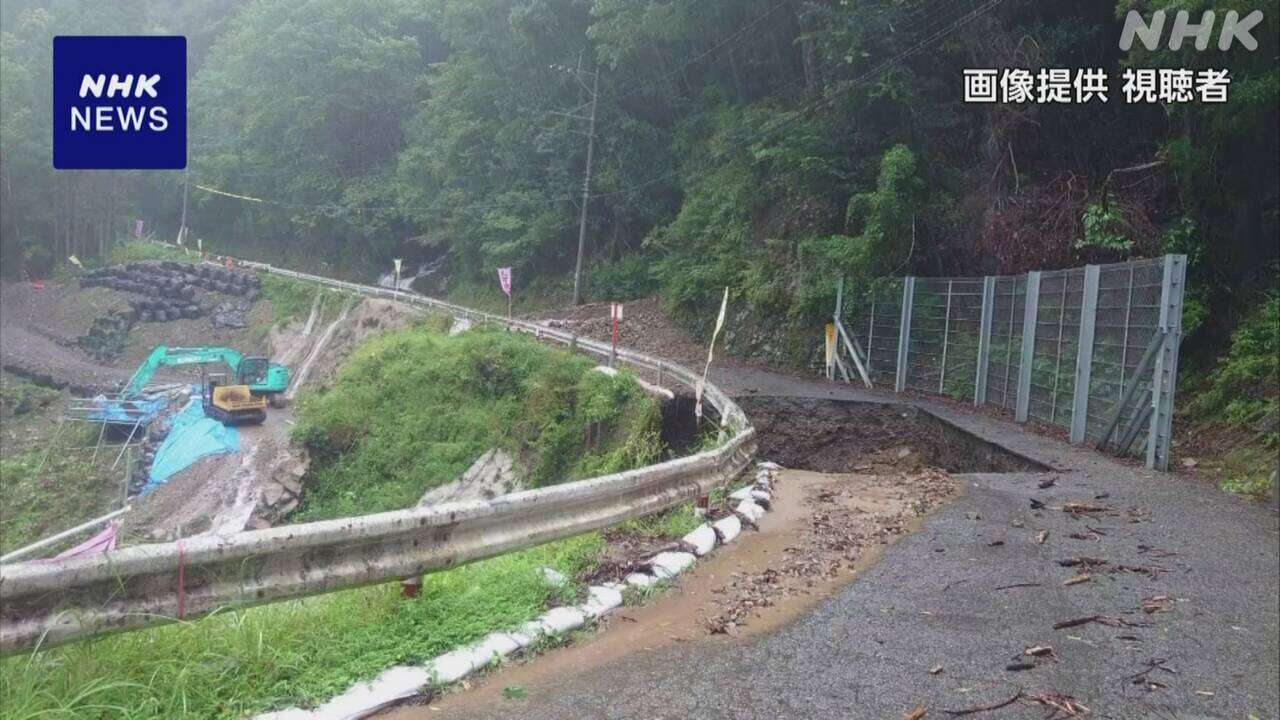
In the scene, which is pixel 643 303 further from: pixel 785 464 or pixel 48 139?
pixel 48 139

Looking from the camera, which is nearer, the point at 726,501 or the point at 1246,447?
the point at 726,501

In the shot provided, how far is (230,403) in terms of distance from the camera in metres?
26.7

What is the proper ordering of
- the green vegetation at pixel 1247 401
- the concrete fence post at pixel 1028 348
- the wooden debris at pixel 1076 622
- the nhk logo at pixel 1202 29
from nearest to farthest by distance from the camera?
the wooden debris at pixel 1076 622 < the green vegetation at pixel 1247 401 < the nhk logo at pixel 1202 29 < the concrete fence post at pixel 1028 348

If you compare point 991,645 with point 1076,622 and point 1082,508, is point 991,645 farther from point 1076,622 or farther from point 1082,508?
point 1082,508

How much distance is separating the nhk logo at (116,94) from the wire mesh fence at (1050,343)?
1105 centimetres

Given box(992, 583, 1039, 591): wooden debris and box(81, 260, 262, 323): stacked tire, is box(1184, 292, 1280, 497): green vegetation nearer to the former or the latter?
box(992, 583, 1039, 591): wooden debris

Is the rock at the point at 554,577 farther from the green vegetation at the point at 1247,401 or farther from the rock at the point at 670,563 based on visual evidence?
the green vegetation at the point at 1247,401

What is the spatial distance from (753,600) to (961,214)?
699 inches

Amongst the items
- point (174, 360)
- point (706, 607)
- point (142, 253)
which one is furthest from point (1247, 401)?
point (142, 253)

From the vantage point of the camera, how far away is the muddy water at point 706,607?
3.73 m

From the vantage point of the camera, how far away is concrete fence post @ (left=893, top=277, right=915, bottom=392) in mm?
19516

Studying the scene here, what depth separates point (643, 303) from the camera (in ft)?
109

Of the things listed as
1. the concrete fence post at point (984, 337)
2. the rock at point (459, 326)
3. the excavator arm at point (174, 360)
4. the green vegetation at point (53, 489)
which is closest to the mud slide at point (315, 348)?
the excavator arm at point (174, 360)

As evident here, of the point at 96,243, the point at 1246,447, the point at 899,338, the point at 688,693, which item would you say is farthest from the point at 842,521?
the point at 96,243
